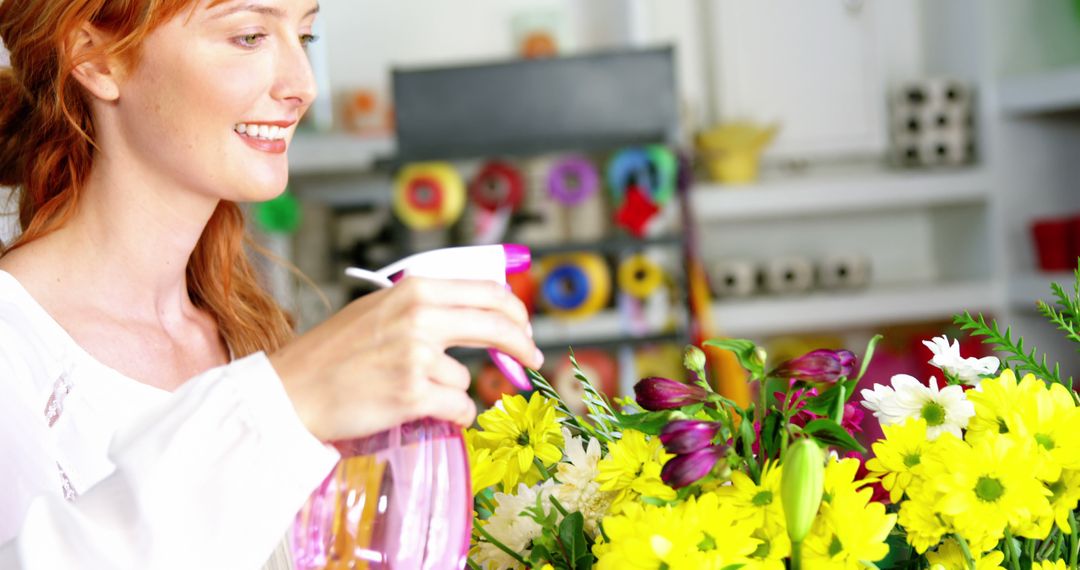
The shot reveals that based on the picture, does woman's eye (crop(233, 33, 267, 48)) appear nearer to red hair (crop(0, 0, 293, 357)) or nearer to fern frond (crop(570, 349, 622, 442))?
red hair (crop(0, 0, 293, 357))

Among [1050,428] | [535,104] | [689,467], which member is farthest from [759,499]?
[535,104]

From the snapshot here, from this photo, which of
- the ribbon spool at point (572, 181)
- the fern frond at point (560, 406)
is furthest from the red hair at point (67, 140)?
the ribbon spool at point (572, 181)

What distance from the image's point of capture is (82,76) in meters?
0.93

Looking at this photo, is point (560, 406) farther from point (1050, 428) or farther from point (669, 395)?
point (1050, 428)

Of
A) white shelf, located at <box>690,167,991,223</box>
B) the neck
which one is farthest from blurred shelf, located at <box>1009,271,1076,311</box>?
the neck

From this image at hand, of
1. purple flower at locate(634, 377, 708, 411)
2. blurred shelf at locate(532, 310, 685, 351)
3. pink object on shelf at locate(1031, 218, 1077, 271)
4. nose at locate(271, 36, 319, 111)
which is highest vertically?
nose at locate(271, 36, 319, 111)

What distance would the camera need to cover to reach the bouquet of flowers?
16.7 inches

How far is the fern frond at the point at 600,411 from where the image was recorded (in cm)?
52

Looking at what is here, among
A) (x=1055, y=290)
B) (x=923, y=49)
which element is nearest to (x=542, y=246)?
(x=923, y=49)

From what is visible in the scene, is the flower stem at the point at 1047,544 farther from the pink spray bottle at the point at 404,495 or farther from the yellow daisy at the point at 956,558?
the pink spray bottle at the point at 404,495

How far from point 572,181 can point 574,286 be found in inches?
11.2

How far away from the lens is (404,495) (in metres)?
0.49

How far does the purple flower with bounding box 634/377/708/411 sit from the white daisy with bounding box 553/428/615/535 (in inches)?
2.0

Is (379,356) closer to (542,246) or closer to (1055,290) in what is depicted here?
(1055,290)
